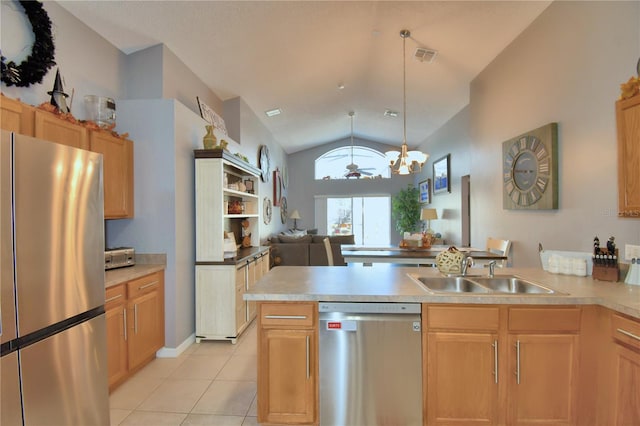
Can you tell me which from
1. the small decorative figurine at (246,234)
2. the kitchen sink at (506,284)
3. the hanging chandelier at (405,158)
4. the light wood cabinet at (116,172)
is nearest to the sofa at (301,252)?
the small decorative figurine at (246,234)

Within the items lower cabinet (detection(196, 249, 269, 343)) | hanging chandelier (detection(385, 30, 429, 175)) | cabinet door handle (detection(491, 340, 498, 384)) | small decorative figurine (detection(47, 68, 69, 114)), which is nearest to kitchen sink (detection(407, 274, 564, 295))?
cabinet door handle (detection(491, 340, 498, 384))

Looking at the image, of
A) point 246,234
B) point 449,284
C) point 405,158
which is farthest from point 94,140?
point 405,158

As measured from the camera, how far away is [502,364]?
1.78 m

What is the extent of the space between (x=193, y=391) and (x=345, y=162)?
8231 millimetres

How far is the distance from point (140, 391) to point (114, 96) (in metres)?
2.68

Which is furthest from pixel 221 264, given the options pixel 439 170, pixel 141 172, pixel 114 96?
pixel 439 170

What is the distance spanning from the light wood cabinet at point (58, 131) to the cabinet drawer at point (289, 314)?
5.99 feet

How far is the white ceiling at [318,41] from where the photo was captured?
2875mm

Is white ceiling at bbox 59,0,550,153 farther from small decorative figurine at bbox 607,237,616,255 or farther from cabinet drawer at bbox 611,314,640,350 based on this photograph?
cabinet drawer at bbox 611,314,640,350

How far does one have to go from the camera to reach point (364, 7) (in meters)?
3.33

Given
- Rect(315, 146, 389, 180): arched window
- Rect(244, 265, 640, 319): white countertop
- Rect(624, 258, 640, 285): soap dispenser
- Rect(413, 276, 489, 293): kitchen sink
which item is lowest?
Rect(413, 276, 489, 293): kitchen sink

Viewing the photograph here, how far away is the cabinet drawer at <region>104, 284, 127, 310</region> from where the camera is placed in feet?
7.51

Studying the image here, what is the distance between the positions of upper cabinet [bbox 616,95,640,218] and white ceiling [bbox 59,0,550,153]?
74.4 inches

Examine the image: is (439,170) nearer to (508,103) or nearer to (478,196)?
(478,196)
